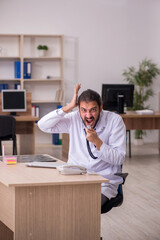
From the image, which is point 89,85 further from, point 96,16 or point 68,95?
point 96,16

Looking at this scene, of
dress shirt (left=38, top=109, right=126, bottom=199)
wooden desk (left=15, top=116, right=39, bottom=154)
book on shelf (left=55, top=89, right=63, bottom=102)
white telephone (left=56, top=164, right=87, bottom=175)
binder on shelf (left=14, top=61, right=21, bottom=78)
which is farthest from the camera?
book on shelf (left=55, top=89, right=63, bottom=102)

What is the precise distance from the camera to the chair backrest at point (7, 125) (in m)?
6.55

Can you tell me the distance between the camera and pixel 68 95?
9.31 metres

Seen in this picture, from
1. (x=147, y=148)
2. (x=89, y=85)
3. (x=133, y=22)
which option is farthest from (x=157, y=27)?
(x=147, y=148)

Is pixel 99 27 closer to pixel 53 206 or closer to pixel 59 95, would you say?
pixel 59 95

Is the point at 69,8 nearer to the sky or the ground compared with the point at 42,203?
nearer to the sky

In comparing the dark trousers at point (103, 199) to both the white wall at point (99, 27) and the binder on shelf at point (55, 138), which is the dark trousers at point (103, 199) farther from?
the white wall at point (99, 27)

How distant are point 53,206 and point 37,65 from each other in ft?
22.7

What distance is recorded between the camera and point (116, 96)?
7.32m

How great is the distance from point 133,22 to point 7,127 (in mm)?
4325

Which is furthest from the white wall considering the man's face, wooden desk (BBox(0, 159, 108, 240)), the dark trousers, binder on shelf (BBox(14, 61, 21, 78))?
wooden desk (BBox(0, 159, 108, 240))

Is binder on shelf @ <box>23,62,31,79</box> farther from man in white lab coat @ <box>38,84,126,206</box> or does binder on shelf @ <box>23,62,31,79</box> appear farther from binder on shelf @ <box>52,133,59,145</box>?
man in white lab coat @ <box>38,84,126,206</box>

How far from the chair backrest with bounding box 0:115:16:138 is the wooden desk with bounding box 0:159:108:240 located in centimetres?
409

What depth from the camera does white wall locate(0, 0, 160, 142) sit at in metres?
8.97
